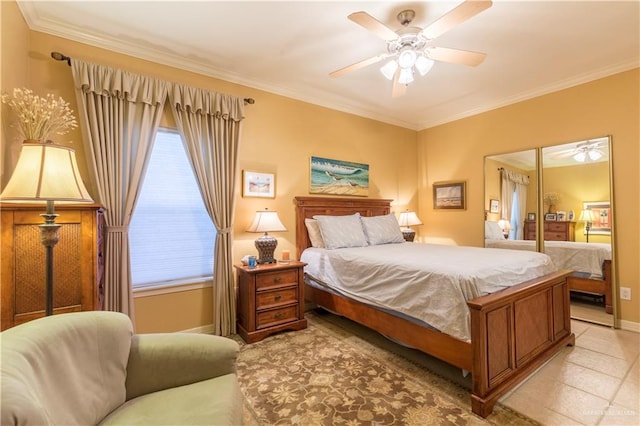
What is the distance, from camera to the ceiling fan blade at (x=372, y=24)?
1.82 metres

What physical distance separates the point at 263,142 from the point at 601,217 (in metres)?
3.93

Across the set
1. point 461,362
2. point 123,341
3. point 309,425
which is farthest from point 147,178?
point 461,362

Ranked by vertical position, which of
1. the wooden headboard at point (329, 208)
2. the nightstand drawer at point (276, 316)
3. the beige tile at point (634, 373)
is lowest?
the beige tile at point (634, 373)

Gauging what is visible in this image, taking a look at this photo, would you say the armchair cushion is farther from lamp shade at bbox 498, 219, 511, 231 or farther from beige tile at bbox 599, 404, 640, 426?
lamp shade at bbox 498, 219, 511, 231

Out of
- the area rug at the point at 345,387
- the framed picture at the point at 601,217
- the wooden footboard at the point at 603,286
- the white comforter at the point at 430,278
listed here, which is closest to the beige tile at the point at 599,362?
the white comforter at the point at 430,278

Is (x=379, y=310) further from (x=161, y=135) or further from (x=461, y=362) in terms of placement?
(x=161, y=135)

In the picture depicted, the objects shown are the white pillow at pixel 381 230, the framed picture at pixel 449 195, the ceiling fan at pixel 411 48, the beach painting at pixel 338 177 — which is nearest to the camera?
the ceiling fan at pixel 411 48

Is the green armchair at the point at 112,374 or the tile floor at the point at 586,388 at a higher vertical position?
the green armchair at the point at 112,374

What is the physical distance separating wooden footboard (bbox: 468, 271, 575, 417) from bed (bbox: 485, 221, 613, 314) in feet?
3.41

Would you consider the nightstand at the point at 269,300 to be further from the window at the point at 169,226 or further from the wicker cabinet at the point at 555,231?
the wicker cabinet at the point at 555,231

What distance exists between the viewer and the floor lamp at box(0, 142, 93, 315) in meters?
1.36

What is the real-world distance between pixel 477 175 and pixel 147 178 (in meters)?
4.34

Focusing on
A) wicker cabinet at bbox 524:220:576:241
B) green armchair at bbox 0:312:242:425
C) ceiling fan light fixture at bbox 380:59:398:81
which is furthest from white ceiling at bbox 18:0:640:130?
green armchair at bbox 0:312:242:425

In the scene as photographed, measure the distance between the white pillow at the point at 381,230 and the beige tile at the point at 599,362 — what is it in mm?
2003
